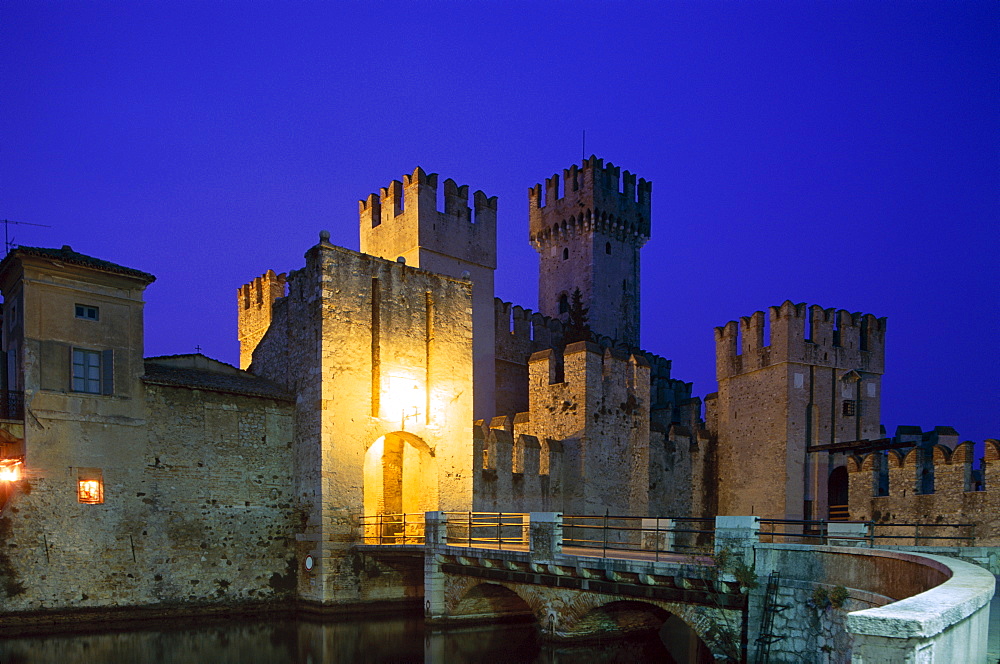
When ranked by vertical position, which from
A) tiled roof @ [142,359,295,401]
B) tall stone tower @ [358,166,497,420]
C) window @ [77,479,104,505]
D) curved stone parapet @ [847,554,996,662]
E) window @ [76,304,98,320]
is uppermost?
tall stone tower @ [358,166,497,420]

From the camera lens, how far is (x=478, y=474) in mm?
24781

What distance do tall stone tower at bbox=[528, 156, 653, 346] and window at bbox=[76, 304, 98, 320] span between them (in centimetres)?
2676

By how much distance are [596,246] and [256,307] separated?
1778 centimetres

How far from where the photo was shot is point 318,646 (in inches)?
712

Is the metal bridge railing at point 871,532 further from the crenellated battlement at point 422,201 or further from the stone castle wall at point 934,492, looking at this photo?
the crenellated battlement at point 422,201

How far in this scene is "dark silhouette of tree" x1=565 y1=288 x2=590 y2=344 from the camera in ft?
124

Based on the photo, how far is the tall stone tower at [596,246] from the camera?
144 feet

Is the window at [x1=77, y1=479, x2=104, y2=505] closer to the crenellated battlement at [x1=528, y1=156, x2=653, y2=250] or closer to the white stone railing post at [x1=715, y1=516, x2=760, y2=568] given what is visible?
the white stone railing post at [x1=715, y1=516, x2=760, y2=568]

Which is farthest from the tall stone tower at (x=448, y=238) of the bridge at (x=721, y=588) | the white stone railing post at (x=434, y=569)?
the white stone railing post at (x=434, y=569)

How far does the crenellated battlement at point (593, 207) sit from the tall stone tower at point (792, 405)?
15164 mm

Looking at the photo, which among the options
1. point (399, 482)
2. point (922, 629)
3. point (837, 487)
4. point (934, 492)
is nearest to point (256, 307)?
point (399, 482)

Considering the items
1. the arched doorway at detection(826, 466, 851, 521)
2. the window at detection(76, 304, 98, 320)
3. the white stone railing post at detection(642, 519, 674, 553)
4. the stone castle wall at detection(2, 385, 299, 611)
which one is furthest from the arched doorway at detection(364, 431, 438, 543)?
the arched doorway at detection(826, 466, 851, 521)

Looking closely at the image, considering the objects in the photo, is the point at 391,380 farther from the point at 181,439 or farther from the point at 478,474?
the point at 181,439

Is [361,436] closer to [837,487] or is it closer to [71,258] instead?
[71,258]
